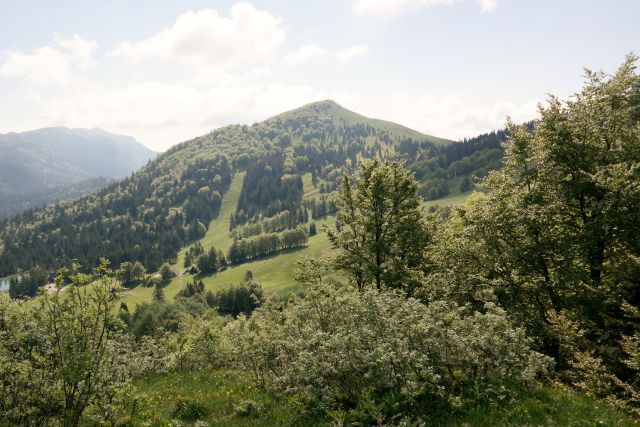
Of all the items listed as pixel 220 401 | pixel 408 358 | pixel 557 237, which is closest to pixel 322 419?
pixel 408 358

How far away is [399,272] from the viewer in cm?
2856

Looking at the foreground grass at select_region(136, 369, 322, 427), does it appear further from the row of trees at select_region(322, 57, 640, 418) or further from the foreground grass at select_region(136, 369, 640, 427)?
the row of trees at select_region(322, 57, 640, 418)

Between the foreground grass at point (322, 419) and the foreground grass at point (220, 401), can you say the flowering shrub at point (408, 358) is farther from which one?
the foreground grass at point (220, 401)

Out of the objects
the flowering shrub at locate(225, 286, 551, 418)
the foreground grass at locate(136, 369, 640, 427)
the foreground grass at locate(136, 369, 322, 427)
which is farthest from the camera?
the foreground grass at locate(136, 369, 322, 427)

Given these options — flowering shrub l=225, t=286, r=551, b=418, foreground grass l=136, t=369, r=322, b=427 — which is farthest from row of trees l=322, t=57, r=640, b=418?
foreground grass l=136, t=369, r=322, b=427

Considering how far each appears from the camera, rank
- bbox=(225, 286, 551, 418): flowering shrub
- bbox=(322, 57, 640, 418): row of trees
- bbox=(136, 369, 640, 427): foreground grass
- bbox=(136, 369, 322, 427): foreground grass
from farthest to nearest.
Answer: bbox=(322, 57, 640, 418): row of trees < bbox=(136, 369, 322, 427): foreground grass < bbox=(225, 286, 551, 418): flowering shrub < bbox=(136, 369, 640, 427): foreground grass

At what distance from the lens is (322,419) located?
37.6 feet

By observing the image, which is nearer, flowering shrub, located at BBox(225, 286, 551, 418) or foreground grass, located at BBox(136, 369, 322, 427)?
flowering shrub, located at BBox(225, 286, 551, 418)

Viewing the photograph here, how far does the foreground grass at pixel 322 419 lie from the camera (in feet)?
34.4

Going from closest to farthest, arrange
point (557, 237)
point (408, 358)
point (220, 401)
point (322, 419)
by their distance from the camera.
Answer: point (408, 358) < point (322, 419) < point (220, 401) < point (557, 237)

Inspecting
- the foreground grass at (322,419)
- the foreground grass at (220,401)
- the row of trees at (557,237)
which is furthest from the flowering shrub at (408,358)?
the row of trees at (557,237)

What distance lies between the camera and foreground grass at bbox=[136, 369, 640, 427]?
10.5m

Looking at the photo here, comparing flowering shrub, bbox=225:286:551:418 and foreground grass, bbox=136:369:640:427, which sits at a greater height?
flowering shrub, bbox=225:286:551:418

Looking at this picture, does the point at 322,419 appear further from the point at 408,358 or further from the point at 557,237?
the point at 557,237
